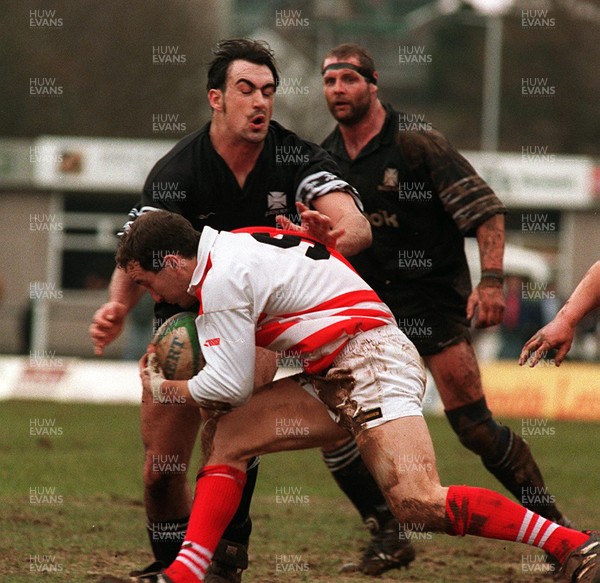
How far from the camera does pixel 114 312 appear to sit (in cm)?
599

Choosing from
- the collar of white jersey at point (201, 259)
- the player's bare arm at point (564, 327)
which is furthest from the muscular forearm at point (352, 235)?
the player's bare arm at point (564, 327)

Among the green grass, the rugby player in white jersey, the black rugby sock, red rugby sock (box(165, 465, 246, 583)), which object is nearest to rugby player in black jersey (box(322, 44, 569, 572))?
the black rugby sock

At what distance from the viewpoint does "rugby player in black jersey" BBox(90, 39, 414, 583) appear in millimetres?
6070

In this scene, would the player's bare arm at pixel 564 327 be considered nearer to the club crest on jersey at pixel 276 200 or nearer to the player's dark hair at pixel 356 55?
the club crest on jersey at pixel 276 200

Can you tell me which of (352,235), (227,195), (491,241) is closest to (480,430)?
(491,241)

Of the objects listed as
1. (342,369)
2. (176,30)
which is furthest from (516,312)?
(176,30)

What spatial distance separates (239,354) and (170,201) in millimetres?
1313

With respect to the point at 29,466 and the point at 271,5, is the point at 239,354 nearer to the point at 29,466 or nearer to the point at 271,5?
the point at 29,466

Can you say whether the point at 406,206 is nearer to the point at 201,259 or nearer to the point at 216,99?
the point at 216,99

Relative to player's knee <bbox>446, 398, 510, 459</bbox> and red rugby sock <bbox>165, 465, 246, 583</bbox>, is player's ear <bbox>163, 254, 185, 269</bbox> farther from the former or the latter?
player's knee <bbox>446, 398, 510, 459</bbox>

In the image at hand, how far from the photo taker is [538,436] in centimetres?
1480

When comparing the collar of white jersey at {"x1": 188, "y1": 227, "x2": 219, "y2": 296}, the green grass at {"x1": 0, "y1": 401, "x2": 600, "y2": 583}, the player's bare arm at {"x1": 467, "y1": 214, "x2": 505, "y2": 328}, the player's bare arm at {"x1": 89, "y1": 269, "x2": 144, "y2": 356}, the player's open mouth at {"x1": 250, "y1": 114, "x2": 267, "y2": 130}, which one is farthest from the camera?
A: the player's bare arm at {"x1": 467, "y1": 214, "x2": 505, "y2": 328}

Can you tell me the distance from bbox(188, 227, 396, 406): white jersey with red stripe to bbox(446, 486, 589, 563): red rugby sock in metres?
0.87

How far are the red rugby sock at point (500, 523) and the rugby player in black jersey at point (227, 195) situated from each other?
3.99 ft
